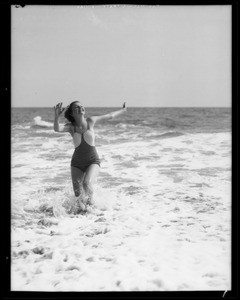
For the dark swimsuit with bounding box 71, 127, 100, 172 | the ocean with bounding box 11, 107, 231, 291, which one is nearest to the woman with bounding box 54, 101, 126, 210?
the dark swimsuit with bounding box 71, 127, 100, 172

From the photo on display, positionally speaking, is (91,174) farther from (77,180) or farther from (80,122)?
(80,122)

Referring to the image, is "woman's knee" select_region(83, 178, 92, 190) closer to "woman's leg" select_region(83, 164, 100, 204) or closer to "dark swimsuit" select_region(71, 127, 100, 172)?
"woman's leg" select_region(83, 164, 100, 204)

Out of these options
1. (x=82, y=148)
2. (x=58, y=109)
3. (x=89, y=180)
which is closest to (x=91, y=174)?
(x=89, y=180)

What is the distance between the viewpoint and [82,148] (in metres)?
4.71

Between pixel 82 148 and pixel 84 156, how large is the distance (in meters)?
0.11

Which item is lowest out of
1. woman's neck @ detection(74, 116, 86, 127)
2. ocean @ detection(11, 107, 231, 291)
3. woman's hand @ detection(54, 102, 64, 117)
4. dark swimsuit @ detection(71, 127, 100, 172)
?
ocean @ detection(11, 107, 231, 291)

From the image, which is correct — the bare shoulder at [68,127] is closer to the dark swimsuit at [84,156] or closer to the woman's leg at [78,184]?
the dark swimsuit at [84,156]

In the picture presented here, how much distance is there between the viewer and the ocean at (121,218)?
3.90 metres

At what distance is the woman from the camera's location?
4.68 meters

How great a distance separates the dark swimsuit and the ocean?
0.93ft
